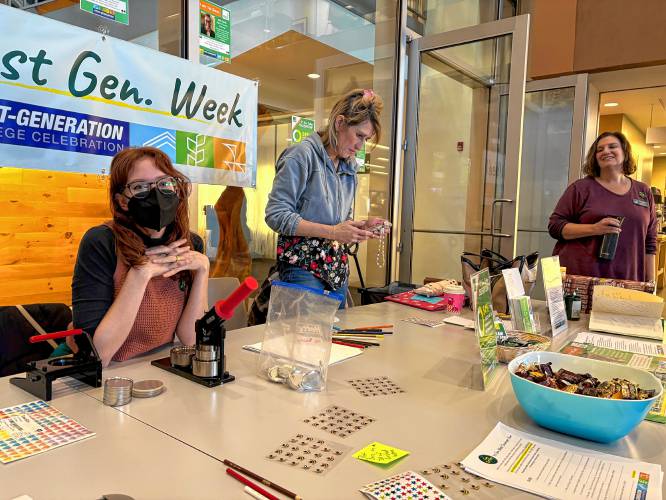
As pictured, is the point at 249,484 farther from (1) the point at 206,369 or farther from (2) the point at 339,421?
(1) the point at 206,369

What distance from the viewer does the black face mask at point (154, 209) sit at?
46.6 inches

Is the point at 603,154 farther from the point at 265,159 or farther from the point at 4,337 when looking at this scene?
the point at 4,337

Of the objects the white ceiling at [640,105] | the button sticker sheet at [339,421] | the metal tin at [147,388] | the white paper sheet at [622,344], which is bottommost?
the white paper sheet at [622,344]

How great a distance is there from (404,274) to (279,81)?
1.84m

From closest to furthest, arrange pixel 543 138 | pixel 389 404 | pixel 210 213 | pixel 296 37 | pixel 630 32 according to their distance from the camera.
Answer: pixel 389 404
pixel 210 213
pixel 296 37
pixel 630 32
pixel 543 138

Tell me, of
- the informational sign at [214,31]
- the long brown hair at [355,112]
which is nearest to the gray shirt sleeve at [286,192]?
the long brown hair at [355,112]

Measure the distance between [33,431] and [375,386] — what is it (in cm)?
64

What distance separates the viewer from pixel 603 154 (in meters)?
2.65

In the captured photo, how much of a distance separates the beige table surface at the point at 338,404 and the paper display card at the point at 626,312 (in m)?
0.74

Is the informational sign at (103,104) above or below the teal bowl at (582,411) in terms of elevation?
above

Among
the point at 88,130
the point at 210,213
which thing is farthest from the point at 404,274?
the point at 88,130

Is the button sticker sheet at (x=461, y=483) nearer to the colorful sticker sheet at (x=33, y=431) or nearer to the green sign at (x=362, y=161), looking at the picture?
the colorful sticker sheet at (x=33, y=431)

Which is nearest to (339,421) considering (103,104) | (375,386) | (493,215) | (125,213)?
(375,386)

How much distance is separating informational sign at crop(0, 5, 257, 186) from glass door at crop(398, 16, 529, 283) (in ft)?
5.80
